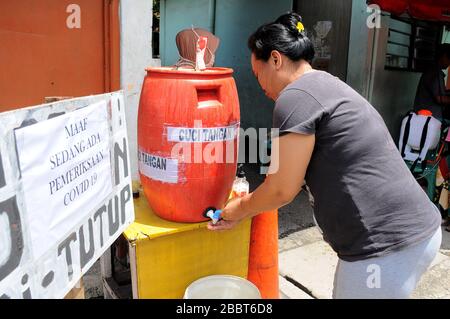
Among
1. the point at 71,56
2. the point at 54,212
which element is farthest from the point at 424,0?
the point at 54,212

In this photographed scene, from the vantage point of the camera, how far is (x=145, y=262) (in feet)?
6.48

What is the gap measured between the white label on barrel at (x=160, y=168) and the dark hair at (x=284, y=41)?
2.12ft

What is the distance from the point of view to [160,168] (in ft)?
6.52

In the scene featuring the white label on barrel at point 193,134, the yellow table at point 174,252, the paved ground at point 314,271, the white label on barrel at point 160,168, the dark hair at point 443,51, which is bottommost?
the paved ground at point 314,271

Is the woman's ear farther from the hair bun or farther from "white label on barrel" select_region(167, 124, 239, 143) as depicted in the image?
"white label on barrel" select_region(167, 124, 239, 143)

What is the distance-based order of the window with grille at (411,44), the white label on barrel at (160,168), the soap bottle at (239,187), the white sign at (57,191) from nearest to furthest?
1. the white sign at (57,191)
2. the white label on barrel at (160,168)
3. the soap bottle at (239,187)
4. the window with grille at (411,44)

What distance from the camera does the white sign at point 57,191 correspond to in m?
1.15

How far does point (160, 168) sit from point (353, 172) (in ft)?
2.97

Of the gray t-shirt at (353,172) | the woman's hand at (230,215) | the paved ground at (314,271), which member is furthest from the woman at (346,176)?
the paved ground at (314,271)

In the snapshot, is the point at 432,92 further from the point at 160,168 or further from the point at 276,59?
the point at 160,168

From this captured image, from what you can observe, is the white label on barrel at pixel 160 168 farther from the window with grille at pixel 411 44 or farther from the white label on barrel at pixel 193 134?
the window with grille at pixel 411 44

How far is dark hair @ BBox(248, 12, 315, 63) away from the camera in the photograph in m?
1.62

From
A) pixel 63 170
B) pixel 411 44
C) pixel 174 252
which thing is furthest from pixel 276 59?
pixel 411 44

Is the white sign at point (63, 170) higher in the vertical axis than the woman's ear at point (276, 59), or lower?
lower
